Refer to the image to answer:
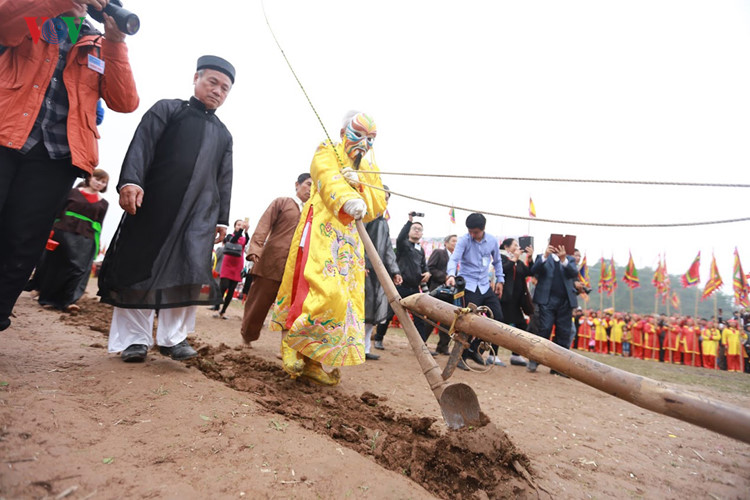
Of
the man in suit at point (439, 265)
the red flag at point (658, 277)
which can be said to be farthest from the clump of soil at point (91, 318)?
the red flag at point (658, 277)

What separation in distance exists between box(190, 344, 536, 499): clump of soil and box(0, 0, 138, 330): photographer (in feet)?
4.21

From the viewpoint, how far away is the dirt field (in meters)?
1.38

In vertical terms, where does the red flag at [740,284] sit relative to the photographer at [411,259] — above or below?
above

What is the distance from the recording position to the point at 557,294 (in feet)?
18.2

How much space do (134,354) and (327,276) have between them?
1310 mm

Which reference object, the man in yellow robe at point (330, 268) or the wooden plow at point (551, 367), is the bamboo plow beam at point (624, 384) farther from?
the man in yellow robe at point (330, 268)

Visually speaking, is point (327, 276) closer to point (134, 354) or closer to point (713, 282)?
point (134, 354)

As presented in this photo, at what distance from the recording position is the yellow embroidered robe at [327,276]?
8.66ft

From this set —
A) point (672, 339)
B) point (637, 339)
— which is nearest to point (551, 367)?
point (672, 339)

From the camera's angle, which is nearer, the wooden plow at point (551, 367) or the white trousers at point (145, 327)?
the wooden plow at point (551, 367)

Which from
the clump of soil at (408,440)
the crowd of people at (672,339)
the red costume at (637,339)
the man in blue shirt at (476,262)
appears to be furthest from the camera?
the red costume at (637,339)

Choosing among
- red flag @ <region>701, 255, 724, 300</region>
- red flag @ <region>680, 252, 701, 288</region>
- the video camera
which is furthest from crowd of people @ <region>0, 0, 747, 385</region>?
red flag @ <region>680, 252, 701, 288</region>

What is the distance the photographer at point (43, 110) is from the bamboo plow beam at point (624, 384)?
2286 millimetres

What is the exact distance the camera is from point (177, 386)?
7.19 feet
